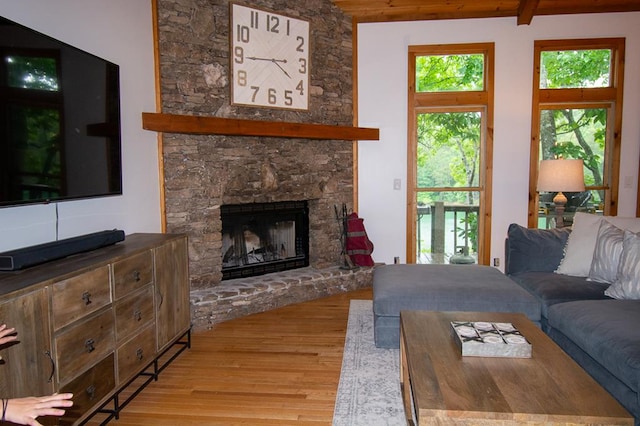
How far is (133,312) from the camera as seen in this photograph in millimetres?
2326

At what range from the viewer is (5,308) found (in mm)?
1453

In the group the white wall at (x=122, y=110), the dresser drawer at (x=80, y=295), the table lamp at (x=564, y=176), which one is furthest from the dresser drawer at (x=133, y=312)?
the table lamp at (x=564, y=176)

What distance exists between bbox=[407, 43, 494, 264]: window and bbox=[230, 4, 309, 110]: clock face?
136cm

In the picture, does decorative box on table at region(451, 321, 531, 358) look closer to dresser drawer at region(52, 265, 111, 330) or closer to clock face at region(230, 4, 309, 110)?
dresser drawer at region(52, 265, 111, 330)

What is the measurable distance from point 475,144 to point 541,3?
5.21ft

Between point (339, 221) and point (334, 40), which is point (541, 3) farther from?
point (339, 221)

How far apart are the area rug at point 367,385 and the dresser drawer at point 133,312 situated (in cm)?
118

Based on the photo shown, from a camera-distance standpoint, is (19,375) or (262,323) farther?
(262,323)

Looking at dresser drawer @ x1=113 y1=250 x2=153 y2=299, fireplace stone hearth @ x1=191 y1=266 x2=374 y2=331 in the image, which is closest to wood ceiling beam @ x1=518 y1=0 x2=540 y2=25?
fireplace stone hearth @ x1=191 y1=266 x2=374 y2=331

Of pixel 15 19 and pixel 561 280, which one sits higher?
pixel 15 19

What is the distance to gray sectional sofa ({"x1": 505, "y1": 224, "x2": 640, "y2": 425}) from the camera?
6.14 ft

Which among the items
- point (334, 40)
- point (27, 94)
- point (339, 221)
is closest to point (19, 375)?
point (27, 94)

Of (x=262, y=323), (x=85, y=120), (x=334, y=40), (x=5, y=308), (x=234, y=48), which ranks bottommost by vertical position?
(x=262, y=323)

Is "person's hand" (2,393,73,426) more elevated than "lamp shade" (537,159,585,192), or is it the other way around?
"lamp shade" (537,159,585,192)
